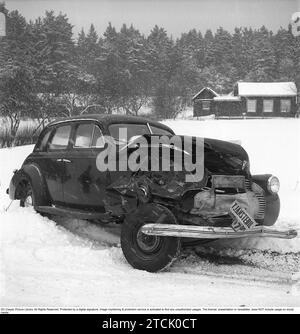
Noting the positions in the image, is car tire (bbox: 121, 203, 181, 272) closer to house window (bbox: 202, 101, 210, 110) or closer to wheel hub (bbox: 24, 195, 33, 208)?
wheel hub (bbox: 24, 195, 33, 208)

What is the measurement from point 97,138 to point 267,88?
7492 millimetres

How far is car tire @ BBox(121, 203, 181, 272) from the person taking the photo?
13.1 ft

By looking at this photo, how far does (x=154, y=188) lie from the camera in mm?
4238

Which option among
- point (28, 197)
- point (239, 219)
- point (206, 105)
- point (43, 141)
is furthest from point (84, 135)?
point (206, 105)

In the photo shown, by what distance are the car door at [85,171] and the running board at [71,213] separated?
105 millimetres

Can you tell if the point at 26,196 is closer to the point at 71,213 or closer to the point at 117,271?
the point at 71,213

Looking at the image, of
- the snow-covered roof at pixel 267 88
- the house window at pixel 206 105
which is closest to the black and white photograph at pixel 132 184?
the house window at pixel 206 105

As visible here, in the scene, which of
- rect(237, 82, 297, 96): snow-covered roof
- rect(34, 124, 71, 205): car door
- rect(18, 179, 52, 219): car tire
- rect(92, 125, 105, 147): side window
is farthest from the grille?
rect(237, 82, 297, 96): snow-covered roof

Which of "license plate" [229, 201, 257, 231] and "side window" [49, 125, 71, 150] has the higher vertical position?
"side window" [49, 125, 71, 150]

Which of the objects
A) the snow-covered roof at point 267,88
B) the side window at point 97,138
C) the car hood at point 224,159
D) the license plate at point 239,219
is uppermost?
the snow-covered roof at point 267,88

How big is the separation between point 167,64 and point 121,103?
1.32 meters

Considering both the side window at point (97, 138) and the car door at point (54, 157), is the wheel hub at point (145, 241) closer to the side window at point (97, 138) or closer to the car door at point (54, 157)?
the side window at point (97, 138)

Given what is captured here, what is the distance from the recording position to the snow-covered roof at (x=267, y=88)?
10.0 metres
